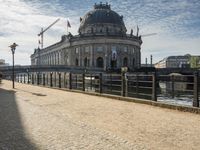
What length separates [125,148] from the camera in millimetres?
6805

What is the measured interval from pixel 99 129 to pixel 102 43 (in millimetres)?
95515

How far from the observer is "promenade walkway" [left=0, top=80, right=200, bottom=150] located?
7141 mm

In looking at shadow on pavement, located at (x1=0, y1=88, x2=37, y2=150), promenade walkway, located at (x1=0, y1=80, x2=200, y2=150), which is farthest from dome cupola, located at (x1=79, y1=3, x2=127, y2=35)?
shadow on pavement, located at (x1=0, y1=88, x2=37, y2=150)

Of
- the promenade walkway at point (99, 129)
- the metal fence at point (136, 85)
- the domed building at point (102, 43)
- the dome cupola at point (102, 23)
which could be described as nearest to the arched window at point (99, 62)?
the domed building at point (102, 43)

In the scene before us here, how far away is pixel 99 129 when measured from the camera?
28.9 feet

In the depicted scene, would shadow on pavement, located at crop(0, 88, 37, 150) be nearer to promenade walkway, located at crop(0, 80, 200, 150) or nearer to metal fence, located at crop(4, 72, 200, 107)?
promenade walkway, located at crop(0, 80, 200, 150)

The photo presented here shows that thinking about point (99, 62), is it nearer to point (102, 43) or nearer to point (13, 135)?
point (102, 43)

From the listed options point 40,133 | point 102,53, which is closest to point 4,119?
point 40,133

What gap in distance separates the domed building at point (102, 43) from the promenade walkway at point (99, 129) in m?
89.3

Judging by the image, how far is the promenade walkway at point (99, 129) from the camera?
7.14 metres

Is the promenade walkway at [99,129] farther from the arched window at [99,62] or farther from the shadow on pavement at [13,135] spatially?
the arched window at [99,62]

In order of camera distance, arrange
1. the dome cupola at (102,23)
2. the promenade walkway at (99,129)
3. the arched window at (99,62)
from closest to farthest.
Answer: the promenade walkway at (99,129)
the dome cupola at (102,23)
the arched window at (99,62)

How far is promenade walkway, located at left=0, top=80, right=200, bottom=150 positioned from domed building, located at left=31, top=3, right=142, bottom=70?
89315 millimetres

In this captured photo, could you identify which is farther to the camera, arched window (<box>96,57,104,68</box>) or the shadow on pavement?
arched window (<box>96,57,104,68</box>)
